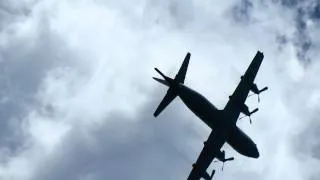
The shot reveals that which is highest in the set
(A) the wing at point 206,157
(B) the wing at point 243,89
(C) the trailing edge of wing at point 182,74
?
(C) the trailing edge of wing at point 182,74

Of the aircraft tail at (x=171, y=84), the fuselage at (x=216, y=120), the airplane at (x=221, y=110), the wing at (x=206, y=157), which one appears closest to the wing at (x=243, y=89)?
the airplane at (x=221, y=110)

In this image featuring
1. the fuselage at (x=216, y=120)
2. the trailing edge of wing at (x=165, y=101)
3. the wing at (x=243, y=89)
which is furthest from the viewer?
the wing at (x=243, y=89)

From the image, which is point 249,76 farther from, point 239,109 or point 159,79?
point 159,79

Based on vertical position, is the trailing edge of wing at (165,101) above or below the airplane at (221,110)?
above

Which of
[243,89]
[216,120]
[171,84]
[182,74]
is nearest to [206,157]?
[216,120]

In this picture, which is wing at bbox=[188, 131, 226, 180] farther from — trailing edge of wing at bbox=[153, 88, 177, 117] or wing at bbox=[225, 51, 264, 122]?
trailing edge of wing at bbox=[153, 88, 177, 117]

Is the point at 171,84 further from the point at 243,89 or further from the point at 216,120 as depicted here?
the point at 243,89

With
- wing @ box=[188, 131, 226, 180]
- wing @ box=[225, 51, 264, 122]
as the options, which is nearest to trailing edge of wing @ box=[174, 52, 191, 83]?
wing @ box=[225, 51, 264, 122]

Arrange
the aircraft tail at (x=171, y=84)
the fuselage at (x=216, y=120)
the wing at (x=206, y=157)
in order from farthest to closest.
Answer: the wing at (x=206, y=157) → the aircraft tail at (x=171, y=84) → the fuselage at (x=216, y=120)

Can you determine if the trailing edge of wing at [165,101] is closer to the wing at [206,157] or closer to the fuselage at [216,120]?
the fuselage at [216,120]

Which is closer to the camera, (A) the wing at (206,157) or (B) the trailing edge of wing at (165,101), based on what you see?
(B) the trailing edge of wing at (165,101)

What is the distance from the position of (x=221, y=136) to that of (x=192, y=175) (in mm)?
9759

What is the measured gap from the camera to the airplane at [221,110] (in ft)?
302

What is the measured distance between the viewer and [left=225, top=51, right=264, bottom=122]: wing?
3728 inches
